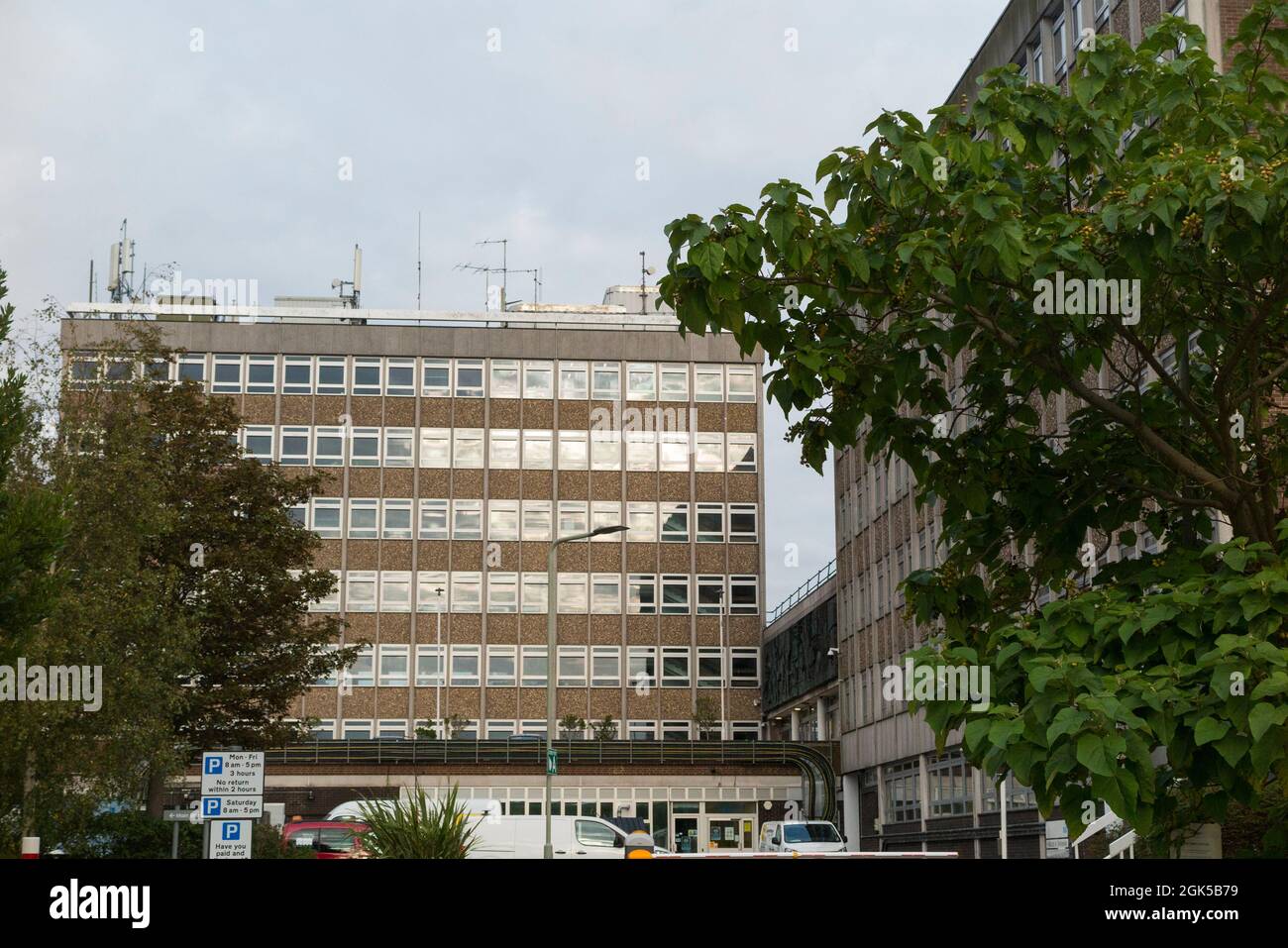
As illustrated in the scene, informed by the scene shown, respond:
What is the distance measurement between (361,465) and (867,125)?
224 ft

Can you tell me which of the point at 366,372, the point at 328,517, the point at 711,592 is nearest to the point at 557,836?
the point at 711,592

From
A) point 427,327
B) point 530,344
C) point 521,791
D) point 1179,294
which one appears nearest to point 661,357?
point 530,344

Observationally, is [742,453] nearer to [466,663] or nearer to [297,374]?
[466,663]

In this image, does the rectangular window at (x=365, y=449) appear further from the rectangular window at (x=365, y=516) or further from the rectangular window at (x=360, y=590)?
the rectangular window at (x=360, y=590)

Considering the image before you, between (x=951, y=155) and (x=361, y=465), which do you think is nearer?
(x=951, y=155)

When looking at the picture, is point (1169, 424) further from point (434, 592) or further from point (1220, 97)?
point (434, 592)

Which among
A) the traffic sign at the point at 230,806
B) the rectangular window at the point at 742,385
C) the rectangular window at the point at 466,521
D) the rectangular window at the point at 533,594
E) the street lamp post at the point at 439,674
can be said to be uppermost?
the rectangular window at the point at 742,385

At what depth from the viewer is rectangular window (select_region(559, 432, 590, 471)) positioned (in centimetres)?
7656

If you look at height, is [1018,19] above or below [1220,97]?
above

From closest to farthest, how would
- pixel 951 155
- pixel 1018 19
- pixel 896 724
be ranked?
pixel 951 155 → pixel 1018 19 → pixel 896 724

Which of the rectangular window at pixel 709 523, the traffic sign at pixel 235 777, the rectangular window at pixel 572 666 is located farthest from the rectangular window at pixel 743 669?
the traffic sign at pixel 235 777

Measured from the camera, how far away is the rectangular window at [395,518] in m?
75.1

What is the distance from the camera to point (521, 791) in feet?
222

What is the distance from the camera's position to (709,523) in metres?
76.9
